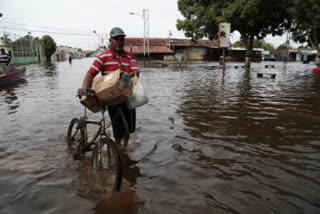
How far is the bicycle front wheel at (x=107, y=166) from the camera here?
3.28 m

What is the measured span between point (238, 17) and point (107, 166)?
75.7 ft

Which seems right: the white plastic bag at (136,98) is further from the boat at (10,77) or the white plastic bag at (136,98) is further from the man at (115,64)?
the boat at (10,77)

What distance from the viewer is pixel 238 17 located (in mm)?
23859

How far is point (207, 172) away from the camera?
4109 millimetres

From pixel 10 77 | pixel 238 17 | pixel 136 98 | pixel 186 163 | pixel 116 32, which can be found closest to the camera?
pixel 116 32

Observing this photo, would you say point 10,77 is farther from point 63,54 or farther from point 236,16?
point 63,54

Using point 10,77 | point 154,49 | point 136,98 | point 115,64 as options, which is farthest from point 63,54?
point 136,98

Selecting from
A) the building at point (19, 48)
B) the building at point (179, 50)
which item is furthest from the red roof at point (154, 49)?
the building at point (19, 48)

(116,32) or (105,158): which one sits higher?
(116,32)

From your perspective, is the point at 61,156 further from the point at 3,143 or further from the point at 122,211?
the point at 122,211

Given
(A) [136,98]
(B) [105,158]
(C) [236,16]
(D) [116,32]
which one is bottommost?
(B) [105,158]

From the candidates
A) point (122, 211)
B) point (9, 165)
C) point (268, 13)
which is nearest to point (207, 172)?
point (122, 211)

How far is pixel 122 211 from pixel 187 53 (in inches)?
2175

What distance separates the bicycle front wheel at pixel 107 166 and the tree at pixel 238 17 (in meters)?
22.1
